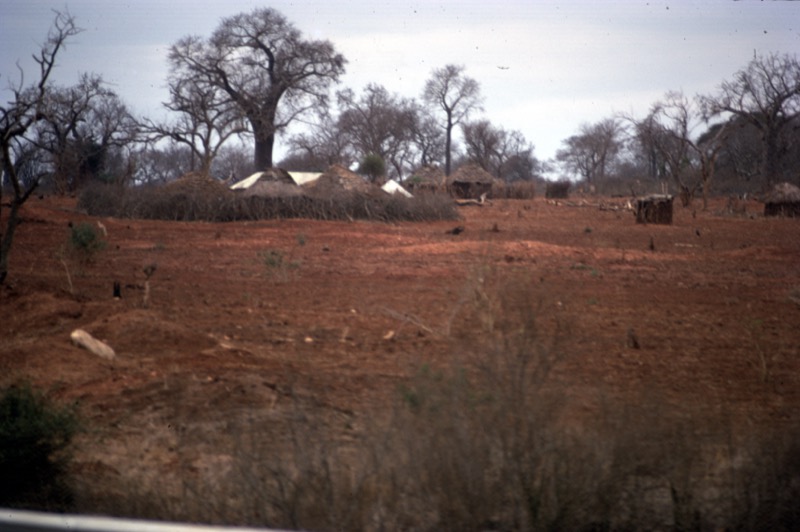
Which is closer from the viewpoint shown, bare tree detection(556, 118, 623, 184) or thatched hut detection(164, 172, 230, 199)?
thatched hut detection(164, 172, 230, 199)

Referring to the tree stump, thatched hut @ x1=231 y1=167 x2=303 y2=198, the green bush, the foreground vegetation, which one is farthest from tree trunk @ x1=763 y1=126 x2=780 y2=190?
the green bush

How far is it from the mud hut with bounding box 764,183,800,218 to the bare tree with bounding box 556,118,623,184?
24.0 meters

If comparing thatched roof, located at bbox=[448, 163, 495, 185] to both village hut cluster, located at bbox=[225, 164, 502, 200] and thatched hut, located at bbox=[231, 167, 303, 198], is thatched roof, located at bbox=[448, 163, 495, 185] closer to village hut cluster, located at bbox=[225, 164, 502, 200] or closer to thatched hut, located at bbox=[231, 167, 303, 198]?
village hut cluster, located at bbox=[225, 164, 502, 200]

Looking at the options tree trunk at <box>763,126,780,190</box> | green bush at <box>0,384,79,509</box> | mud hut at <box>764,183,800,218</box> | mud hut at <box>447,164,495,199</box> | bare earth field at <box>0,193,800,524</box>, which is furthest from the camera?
mud hut at <box>447,164,495,199</box>

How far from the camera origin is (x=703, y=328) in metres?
8.85

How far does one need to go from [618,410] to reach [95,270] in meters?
10.6

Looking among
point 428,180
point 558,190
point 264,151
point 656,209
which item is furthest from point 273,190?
point 558,190

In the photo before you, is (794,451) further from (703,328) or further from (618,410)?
(703,328)

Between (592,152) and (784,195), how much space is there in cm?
3623

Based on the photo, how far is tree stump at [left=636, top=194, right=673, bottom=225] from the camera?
25.4 meters

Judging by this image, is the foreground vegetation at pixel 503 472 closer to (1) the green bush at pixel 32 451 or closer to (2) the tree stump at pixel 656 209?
(1) the green bush at pixel 32 451

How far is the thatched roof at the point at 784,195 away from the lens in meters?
29.2

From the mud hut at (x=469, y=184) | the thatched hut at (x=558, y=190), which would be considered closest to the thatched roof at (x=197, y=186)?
the mud hut at (x=469, y=184)

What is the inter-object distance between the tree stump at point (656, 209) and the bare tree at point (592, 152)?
2880 centimetres
